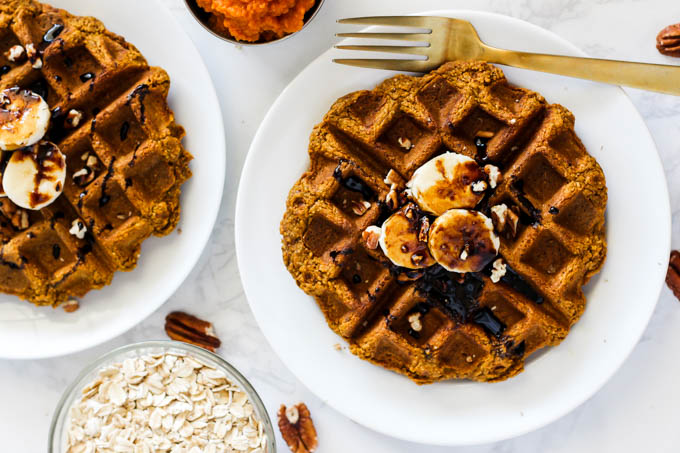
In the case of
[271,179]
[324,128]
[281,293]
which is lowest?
[281,293]

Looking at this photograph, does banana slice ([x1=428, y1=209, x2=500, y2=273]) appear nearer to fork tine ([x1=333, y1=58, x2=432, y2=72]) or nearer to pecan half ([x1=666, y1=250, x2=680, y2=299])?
fork tine ([x1=333, y1=58, x2=432, y2=72])

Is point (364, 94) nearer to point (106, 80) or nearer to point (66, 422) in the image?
point (106, 80)

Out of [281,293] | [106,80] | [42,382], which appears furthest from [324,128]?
[42,382]

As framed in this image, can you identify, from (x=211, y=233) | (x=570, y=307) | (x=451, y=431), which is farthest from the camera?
(x=211, y=233)

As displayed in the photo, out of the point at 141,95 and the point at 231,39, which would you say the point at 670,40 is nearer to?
the point at 231,39

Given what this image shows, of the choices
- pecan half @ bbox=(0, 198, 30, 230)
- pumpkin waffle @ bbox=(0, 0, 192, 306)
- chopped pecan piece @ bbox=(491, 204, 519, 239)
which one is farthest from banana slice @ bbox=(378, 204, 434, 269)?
pecan half @ bbox=(0, 198, 30, 230)

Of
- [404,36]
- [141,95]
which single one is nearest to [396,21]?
[404,36]

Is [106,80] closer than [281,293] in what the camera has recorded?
Yes
